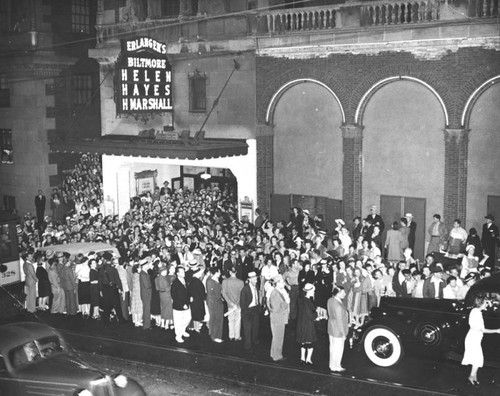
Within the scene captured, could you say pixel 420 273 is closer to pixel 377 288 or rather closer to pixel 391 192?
pixel 377 288

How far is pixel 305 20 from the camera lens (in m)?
25.3

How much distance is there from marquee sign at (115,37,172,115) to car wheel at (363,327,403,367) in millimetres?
13940

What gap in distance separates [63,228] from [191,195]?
571cm

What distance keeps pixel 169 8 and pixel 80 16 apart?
8405mm

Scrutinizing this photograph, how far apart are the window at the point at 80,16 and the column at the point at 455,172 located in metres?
20.9

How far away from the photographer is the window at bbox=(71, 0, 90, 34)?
35.5 meters

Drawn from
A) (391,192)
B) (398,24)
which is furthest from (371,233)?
(398,24)

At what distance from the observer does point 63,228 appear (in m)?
24.8

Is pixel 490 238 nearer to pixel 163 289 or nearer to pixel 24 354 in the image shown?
pixel 163 289

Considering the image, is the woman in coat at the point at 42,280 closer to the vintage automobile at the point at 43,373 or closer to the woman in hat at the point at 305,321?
the vintage automobile at the point at 43,373

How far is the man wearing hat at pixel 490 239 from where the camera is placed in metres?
20.4

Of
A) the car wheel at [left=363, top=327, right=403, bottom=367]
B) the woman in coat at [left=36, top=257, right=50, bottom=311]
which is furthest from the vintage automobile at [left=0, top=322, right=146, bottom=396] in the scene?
the woman in coat at [left=36, top=257, right=50, bottom=311]

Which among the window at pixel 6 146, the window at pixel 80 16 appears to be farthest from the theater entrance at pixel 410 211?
the window at pixel 6 146

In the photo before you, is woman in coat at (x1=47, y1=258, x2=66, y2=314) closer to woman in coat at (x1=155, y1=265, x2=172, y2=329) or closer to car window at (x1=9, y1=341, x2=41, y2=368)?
woman in coat at (x1=155, y1=265, x2=172, y2=329)
